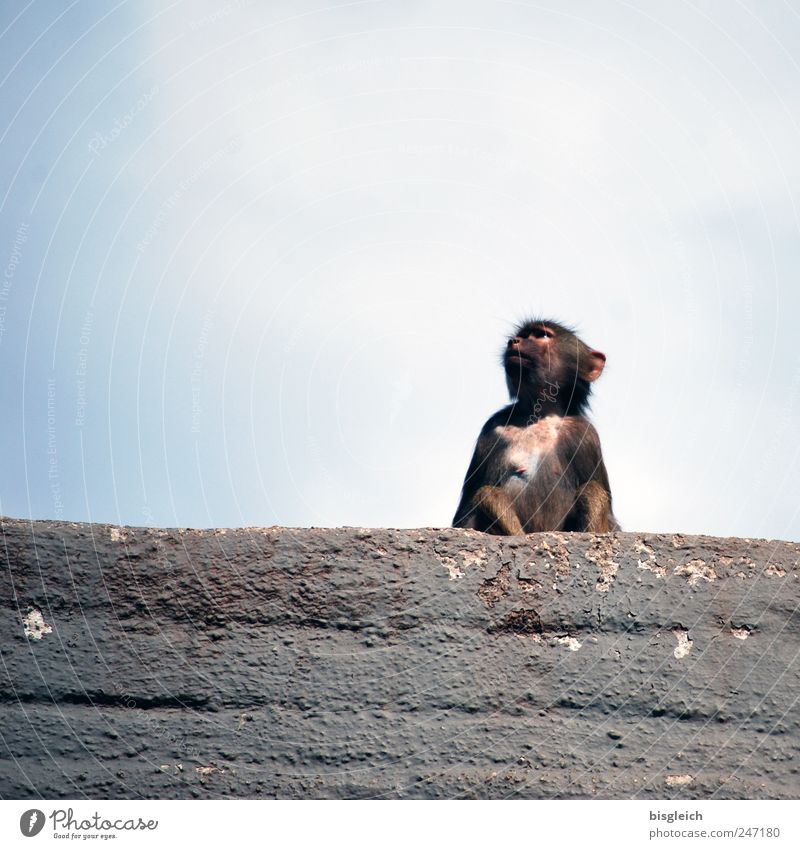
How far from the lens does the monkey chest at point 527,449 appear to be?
9.12 metres

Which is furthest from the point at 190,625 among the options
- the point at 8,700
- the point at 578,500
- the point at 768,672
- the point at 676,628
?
the point at 578,500

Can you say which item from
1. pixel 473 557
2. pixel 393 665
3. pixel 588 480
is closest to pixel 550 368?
pixel 588 480

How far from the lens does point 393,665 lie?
4.46m

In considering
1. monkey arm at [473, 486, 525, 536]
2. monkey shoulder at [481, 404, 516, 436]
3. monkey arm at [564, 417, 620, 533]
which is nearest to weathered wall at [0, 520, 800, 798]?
monkey arm at [473, 486, 525, 536]

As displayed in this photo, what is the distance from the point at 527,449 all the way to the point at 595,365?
1271mm

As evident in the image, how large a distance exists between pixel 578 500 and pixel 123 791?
5.31m

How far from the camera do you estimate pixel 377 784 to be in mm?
4262

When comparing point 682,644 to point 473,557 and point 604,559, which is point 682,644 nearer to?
point 604,559

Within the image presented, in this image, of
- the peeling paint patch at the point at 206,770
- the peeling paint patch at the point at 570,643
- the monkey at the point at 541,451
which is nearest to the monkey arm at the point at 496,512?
the monkey at the point at 541,451

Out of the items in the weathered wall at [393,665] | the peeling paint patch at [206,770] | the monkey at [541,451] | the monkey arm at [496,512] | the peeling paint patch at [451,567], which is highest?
the monkey at [541,451]

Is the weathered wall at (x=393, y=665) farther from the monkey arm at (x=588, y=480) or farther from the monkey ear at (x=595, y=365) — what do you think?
the monkey ear at (x=595, y=365)

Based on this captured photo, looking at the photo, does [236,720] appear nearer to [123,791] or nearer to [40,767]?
[123,791]

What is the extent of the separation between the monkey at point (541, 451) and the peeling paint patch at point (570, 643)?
143 inches

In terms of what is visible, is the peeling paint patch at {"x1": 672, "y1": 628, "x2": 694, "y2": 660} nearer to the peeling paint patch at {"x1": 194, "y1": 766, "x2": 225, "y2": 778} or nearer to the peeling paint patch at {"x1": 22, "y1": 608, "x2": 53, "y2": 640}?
the peeling paint patch at {"x1": 194, "y1": 766, "x2": 225, "y2": 778}
